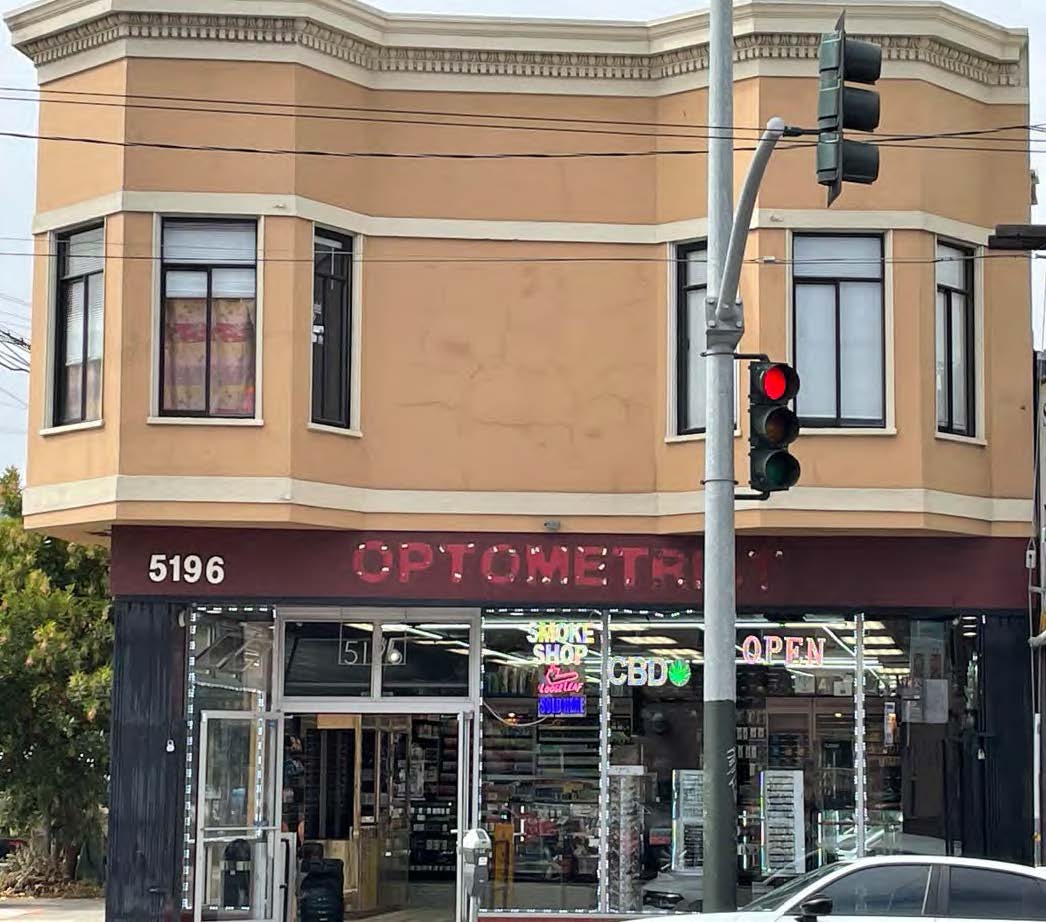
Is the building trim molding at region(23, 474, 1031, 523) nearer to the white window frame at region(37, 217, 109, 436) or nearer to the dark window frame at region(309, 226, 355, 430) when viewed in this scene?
the white window frame at region(37, 217, 109, 436)

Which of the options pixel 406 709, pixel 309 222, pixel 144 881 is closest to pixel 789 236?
pixel 309 222

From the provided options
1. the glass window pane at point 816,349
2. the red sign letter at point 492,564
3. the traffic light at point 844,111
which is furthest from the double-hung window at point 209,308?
the traffic light at point 844,111

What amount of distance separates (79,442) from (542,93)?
6.14 m

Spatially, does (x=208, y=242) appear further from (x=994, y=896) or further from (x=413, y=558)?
(x=994, y=896)

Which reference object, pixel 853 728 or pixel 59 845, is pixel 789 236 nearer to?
pixel 853 728

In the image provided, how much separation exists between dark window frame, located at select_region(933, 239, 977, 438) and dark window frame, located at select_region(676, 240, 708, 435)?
259cm

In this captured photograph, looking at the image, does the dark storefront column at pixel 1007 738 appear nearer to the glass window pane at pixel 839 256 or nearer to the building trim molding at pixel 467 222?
the glass window pane at pixel 839 256

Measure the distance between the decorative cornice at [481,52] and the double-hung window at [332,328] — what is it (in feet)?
6.70

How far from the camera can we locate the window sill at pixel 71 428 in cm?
1880

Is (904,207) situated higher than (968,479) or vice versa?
(904,207)

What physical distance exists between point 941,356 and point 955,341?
0.32m

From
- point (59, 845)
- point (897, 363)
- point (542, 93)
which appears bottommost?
point (59, 845)

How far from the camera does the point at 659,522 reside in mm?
19625

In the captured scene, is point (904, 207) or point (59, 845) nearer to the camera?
point (904, 207)
